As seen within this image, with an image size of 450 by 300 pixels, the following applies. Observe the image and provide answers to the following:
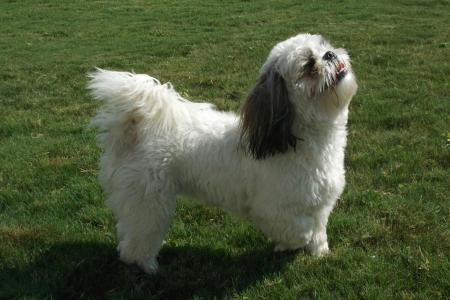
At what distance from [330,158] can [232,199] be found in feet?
2.66

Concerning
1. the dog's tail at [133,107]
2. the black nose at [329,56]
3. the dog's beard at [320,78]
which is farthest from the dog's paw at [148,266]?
the black nose at [329,56]

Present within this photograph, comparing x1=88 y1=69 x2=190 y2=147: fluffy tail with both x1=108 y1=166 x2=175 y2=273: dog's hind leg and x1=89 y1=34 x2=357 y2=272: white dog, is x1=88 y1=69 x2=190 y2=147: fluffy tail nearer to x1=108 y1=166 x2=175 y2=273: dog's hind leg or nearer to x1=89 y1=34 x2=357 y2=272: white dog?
x1=89 y1=34 x2=357 y2=272: white dog

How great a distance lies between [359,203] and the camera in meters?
5.26

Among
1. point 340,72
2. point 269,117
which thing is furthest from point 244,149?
point 340,72

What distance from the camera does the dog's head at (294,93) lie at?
3746 millimetres

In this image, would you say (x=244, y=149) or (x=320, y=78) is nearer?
(x=320, y=78)

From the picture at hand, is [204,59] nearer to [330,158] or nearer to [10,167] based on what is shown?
[10,167]

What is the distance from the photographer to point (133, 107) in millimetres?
4207

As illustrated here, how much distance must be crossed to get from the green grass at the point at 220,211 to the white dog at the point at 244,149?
33 centimetres

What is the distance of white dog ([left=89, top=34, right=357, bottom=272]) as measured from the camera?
12.5 ft

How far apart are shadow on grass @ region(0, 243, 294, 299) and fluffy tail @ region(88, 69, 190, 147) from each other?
1014 millimetres

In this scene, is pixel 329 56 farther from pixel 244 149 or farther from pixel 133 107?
pixel 133 107

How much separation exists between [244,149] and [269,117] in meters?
0.41

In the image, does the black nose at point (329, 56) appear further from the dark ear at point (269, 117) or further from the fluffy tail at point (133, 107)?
the fluffy tail at point (133, 107)
